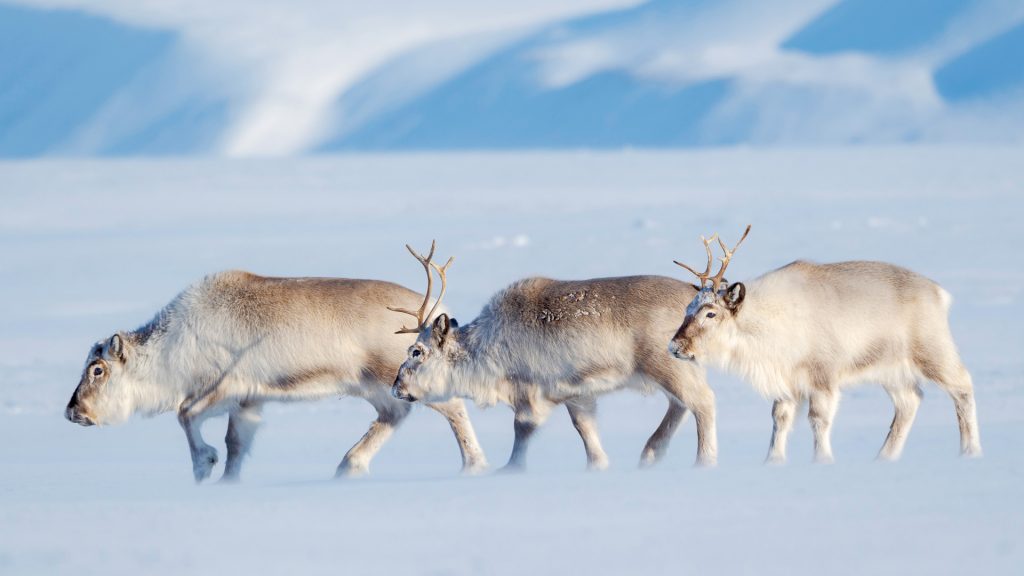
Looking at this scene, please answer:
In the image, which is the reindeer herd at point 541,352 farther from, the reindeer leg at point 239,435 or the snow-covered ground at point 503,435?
the snow-covered ground at point 503,435

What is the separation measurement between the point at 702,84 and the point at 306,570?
67.3m

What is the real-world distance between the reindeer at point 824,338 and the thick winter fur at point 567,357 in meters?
0.24

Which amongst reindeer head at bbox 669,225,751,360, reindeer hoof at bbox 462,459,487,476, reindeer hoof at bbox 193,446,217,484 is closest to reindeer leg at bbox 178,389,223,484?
reindeer hoof at bbox 193,446,217,484

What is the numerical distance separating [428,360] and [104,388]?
206 centimetres

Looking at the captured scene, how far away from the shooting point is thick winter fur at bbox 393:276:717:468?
8742 mm

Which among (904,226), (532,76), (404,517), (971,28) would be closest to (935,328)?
(404,517)

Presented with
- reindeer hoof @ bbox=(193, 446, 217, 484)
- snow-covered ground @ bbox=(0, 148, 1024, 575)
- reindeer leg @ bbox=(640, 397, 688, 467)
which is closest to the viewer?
snow-covered ground @ bbox=(0, 148, 1024, 575)

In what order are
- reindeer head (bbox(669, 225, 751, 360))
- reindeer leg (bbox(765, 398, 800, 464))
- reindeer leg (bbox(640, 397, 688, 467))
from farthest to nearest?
reindeer leg (bbox(640, 397, 688, 467))
reindeer leg (bbox(765, 398, 800, 464))
reindeer head (bbox(669, 225, 751, 360))

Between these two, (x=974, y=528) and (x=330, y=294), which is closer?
(x=974, y=528)

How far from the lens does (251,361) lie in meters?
9.42

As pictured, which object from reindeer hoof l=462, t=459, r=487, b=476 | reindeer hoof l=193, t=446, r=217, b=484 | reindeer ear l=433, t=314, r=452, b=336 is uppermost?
reindeer ear l=433, t=314, r=452, b=336

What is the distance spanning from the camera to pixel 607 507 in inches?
266

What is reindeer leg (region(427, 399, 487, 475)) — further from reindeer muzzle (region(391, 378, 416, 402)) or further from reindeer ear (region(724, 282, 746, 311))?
reindeer ear (region(724, 282, 746, 311))

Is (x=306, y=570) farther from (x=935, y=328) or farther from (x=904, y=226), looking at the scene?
(x=904, y=226)
